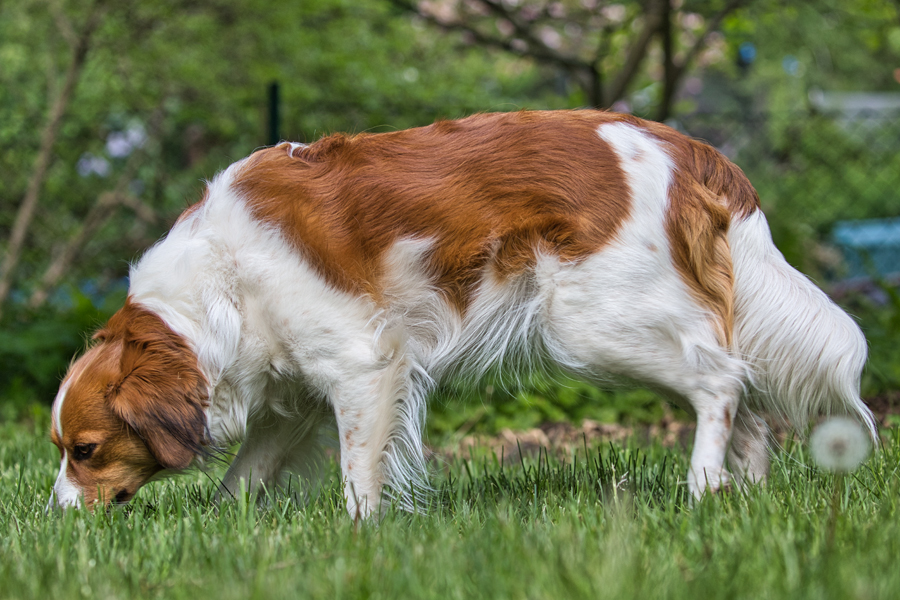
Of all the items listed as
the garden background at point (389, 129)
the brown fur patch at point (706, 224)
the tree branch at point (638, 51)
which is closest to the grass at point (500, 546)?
the garden background at point (389, 129)

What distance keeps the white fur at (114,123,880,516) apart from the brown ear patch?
6 cm

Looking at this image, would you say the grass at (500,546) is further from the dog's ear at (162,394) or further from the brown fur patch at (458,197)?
the brown fur patch at (458,197)

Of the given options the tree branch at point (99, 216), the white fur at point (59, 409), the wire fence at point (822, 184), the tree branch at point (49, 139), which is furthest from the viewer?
the wire fence at point (822, 184)

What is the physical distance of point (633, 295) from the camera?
248 cm

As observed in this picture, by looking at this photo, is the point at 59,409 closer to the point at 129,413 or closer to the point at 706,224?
the point at 129,413

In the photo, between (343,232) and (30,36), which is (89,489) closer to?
(343,232)

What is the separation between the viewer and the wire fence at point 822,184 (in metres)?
7.50

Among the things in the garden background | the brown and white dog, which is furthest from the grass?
the brown and white dog

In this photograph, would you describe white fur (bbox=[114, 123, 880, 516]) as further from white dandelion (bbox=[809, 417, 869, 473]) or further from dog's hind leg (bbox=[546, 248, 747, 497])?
white dandelion (bbox=[809, 417, 869, 473])

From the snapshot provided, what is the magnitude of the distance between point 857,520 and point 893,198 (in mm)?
10092

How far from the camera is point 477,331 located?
268 cm

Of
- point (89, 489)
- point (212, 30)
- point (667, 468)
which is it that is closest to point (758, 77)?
point (212, 30)

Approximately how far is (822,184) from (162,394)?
403 inches

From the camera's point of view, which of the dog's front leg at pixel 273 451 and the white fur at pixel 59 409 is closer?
the white fur at pixel 59 409
